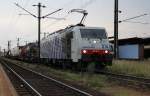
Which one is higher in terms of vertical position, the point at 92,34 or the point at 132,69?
the point at 92,34

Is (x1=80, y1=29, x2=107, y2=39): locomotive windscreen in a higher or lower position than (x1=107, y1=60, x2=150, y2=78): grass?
higher

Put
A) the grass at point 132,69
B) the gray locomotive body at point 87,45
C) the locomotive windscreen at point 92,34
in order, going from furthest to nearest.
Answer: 1. the locomotive windscreen at point 92,34
2. the gray locomotive body at point 87,45
3. the grass at point 132,69

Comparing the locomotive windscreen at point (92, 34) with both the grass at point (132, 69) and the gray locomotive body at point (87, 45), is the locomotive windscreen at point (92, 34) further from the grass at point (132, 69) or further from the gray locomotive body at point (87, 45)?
the grass at point (132, 69)

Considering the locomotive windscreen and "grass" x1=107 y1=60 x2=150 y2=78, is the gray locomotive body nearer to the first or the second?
the locomotive windscreen

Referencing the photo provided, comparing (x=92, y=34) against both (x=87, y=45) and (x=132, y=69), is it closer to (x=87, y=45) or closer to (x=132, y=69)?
(x=87, y=45)

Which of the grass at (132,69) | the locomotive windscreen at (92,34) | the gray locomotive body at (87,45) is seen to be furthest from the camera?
the locomotive windscreen at (92,34)

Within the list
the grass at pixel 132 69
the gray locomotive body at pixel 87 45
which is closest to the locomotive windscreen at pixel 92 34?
the gray locomotive body at pixel 87 45

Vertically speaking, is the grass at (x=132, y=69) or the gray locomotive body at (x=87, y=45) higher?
the gray locomotive body at (x=87, y=45)

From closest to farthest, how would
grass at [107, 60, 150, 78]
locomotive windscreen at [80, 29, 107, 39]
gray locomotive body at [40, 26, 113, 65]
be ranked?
1. grass at [107, 60, 150, 78]
2. gray locomotive body at [40, 26, 113, 65]
3. locomotive windscreen at [80, 29, 107, 39]

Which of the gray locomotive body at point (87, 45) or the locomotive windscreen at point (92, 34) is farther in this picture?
the locomotive windscreen at point (92, 34)

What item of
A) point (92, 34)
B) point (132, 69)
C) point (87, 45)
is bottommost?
point (132, 69)

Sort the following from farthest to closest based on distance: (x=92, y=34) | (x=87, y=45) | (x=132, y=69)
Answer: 1. (x=132, y=69)
2. (x=92, y=34)
3. (x=87, y=45)

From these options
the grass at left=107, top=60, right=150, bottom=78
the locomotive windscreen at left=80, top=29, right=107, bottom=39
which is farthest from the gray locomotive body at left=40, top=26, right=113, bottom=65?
the grass at left=107, top=60, right=150, bottom=78

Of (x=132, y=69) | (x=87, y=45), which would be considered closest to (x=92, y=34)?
(x=87, y=45)
